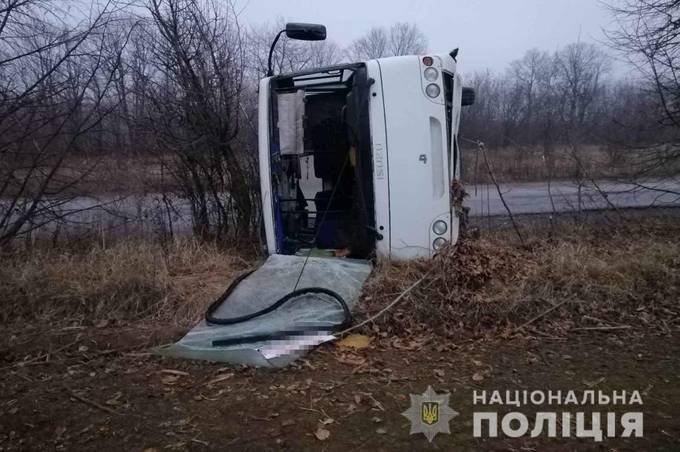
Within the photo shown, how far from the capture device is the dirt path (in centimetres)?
246

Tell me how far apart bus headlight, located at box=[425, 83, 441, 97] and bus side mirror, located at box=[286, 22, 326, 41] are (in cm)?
176

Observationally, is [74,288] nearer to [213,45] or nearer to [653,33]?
[213,45]

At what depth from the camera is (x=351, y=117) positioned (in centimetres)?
479

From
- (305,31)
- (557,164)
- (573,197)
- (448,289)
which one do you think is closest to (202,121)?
(305,31)

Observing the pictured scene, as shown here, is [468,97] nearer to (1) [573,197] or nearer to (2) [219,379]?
(2) [219,379]

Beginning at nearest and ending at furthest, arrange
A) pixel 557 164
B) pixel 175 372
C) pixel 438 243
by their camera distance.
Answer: pixel 175 372, pixel 438 243, pixel 557 164

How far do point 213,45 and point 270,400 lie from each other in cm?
596

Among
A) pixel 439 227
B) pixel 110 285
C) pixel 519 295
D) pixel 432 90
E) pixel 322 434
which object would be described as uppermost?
pixel 432 90

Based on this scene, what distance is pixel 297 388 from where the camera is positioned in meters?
2.96

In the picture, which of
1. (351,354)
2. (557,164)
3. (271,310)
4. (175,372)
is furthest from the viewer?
(557,164)

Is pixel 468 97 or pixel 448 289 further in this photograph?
pixel 468 97

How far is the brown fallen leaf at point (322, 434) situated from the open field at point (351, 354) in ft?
0.09

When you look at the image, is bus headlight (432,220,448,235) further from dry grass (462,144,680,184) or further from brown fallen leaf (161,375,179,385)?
dry grass (462,144,680,184)

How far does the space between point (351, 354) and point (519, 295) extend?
1620 millimetres
